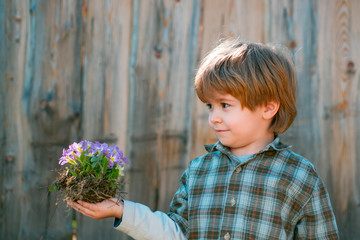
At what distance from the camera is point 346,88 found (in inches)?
123

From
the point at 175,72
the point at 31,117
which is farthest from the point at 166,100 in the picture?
the point at 31,117

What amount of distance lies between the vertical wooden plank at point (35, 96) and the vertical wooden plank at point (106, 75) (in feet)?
0.31

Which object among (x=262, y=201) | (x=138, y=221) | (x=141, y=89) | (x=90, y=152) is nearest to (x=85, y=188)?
(x=90, y=152)

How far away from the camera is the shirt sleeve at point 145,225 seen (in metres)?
2.11

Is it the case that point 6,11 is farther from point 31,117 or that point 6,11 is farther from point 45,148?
point 45,148

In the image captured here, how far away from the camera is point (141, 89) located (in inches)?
124

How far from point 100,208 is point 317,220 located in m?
0.93

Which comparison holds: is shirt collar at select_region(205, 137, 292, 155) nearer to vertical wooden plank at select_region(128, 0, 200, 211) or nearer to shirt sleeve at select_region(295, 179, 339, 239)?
shirt sleeve at select_region(295, 179, 339, 239)

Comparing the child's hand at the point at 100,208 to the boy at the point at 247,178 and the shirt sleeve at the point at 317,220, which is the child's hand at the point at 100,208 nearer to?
the boy at the point at 247,178

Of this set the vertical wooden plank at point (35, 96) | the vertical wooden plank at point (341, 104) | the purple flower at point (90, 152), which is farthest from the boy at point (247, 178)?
the vertical wooden plank at point (35, 96)

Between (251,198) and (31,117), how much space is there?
1676 millimetres

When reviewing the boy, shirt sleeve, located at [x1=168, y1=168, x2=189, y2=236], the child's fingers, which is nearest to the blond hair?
the boy

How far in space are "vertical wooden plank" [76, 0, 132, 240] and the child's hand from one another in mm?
1068

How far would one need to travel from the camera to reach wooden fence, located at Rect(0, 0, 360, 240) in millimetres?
3100
